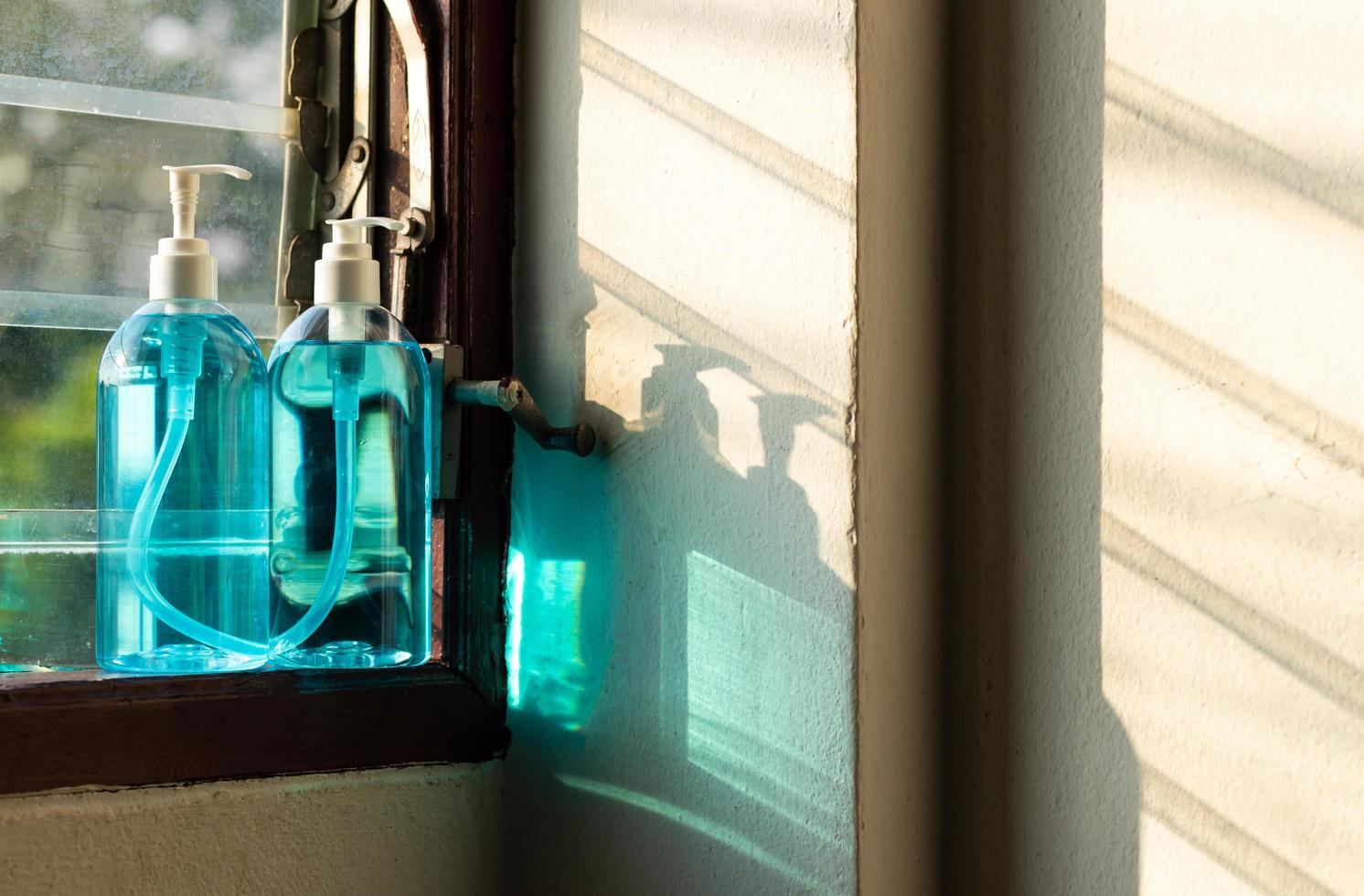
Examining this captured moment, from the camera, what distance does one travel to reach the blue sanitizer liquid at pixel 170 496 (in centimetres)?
70

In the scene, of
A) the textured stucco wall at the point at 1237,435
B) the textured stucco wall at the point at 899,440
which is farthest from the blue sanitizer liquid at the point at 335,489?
the textured stucco wall at the point at 1237,435

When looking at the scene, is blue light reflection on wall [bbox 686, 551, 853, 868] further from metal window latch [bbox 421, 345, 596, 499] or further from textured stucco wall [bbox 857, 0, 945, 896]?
metal window latch [bbox 421, 345, 596, 499]

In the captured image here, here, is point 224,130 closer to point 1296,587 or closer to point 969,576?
point 969,576

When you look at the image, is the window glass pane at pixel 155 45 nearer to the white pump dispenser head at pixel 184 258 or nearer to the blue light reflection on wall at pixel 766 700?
the white pump dispenser head at pixel 184 258

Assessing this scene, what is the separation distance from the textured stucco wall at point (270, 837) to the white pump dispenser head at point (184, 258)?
282mm

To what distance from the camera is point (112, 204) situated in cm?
82

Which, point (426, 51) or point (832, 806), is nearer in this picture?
point (832, 806)

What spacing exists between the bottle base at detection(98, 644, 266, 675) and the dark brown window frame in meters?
0.01

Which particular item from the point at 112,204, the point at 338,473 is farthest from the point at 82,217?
the point at 338,473

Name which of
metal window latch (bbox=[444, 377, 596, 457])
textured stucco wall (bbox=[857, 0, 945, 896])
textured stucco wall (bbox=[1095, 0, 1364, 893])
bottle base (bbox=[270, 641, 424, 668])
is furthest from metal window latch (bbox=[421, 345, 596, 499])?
textured stucco wall (bbox=[1095, 0, 1364, 893])

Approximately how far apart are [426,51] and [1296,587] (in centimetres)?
62

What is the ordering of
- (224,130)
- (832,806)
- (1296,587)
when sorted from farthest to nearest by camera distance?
(224,130)
(832,806)
(1296,587)

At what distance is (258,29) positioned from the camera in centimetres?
87

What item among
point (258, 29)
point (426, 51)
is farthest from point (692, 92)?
point (258, 29)
